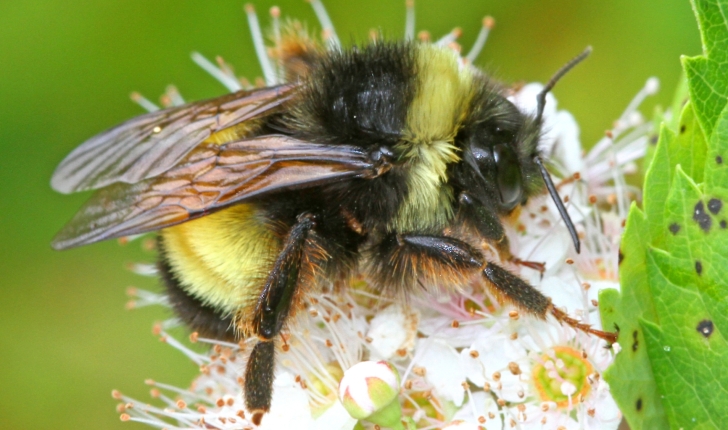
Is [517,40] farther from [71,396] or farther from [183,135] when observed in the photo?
[71,396]

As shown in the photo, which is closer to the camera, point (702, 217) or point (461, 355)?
point (702, 217)

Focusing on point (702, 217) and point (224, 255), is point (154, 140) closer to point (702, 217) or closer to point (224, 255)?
point (224, 255)

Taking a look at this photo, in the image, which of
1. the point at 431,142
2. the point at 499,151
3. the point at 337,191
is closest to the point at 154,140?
the point at 337,191

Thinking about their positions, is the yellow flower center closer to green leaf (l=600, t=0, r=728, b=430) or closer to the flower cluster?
the flower cluster

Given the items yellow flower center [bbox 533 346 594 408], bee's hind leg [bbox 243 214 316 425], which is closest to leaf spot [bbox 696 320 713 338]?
yellow flower center [bbox 533 346 594 408]

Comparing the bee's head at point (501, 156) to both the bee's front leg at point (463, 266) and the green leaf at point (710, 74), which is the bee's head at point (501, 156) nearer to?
the bee's front leg at point (463, 266)

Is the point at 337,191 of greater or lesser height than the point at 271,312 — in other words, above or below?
above
